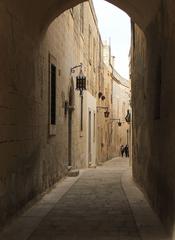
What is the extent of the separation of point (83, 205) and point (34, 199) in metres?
0.85

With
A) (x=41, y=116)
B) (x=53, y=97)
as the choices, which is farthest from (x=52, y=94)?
(x=41, y=116)

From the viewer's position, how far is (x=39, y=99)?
9.90 metres

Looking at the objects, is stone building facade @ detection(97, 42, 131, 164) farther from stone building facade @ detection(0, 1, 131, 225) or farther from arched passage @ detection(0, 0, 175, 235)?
arched passage @ detection(0, 0, 175, 235)

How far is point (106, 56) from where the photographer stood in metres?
42.1

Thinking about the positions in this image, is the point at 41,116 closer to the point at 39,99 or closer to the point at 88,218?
the point at 39,99

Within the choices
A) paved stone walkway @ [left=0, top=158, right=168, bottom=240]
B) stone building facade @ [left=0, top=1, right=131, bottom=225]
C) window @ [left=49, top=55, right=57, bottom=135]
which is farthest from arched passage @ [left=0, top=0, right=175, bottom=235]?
window @ [left=49, top=55, right=57, bottom=135]

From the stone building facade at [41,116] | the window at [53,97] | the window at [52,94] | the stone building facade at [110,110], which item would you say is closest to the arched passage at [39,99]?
the stone building facade at [41,116]

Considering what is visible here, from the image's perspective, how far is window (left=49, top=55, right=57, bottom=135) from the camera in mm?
11416

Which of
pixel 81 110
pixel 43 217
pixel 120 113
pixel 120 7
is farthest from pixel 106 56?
pixel 43 217

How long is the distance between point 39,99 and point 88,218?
9.61 feet

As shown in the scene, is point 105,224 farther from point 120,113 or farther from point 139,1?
point 120,113

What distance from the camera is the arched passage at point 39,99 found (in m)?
6.71

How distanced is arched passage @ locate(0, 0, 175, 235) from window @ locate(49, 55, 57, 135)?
1.99 feet

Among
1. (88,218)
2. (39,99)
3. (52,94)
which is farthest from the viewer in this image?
(52,94)
